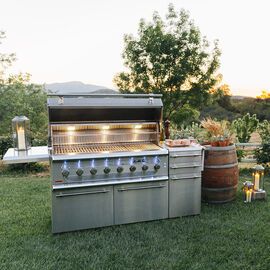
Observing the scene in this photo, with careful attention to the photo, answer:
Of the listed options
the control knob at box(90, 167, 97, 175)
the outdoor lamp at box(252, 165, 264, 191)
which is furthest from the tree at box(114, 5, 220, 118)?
the control knob at box(90, 167, 97, 175)

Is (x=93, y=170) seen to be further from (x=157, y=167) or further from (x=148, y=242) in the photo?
(x=148, y=242)

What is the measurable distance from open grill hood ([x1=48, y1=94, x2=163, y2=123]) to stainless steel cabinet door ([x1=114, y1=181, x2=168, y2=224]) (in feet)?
3.02

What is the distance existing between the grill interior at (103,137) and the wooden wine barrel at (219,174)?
0.91 metres

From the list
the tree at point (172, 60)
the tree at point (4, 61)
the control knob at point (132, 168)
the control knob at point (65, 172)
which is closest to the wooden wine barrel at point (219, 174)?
the control knob at point (132, 168)

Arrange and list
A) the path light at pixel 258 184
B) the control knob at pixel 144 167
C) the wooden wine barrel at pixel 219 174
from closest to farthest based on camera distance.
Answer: the control knob at pixel 144 167 < the wooden wine barrel at pixel 219 174 < the path light at pixel 258 184

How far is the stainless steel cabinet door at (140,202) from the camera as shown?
11.5 feet

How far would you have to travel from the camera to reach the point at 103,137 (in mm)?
3768

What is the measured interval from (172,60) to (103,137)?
7.54 m

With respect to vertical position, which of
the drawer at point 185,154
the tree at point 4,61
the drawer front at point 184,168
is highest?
the tree at point 4,61

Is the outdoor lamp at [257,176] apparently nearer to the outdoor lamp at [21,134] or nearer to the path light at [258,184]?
the path light at [258,184]

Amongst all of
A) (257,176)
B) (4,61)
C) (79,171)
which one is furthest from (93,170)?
(4,61)

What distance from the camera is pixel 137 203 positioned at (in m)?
3.59

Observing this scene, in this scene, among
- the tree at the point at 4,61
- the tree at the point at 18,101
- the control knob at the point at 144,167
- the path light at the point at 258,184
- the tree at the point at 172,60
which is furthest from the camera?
the tree at the point at 172,60

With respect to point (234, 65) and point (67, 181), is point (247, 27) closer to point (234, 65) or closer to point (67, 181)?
point (234, 65)
